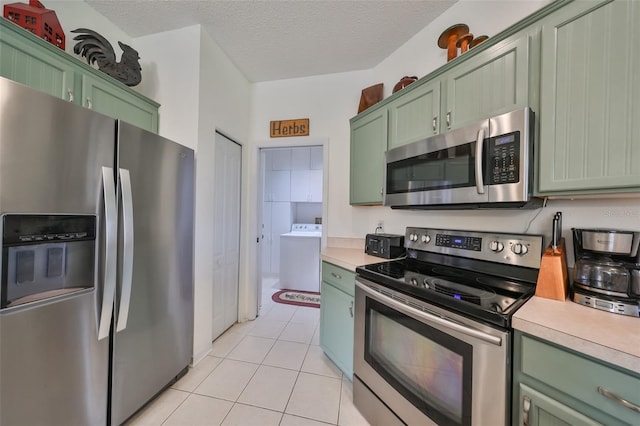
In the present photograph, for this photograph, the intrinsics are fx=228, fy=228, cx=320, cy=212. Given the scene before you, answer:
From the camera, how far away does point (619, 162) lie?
2.78 feet

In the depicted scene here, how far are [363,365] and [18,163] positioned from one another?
76.7 inches

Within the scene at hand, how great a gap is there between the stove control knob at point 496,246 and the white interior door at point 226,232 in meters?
2.18

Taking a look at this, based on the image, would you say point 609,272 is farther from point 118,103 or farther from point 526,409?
point 118,103

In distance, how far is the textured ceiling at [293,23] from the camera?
171cm

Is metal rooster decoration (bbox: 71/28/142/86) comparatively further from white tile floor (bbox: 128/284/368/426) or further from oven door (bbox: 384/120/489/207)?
white tile floor (bbox: 128/284/368/426)

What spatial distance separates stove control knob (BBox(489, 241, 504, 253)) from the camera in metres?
1.29

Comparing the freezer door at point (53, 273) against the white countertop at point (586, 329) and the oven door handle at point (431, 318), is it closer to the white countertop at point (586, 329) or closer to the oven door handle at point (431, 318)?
the oven door handle at point (431, 318)

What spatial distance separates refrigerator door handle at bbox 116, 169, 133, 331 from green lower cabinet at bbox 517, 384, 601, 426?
185 centimetres

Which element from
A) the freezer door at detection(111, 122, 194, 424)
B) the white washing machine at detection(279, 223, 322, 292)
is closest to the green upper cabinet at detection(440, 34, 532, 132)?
the freezer door at detection(111, 122, 194, 424)

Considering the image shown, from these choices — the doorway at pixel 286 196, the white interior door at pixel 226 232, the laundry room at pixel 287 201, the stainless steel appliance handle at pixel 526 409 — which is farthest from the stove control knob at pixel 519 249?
the doorway at pixel 286 196

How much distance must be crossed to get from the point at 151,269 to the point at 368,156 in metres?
1.83

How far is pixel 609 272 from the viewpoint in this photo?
88 centimetres

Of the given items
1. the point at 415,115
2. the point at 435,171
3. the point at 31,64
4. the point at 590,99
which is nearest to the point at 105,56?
the point at 31,64

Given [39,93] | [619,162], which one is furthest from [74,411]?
[619,162]
